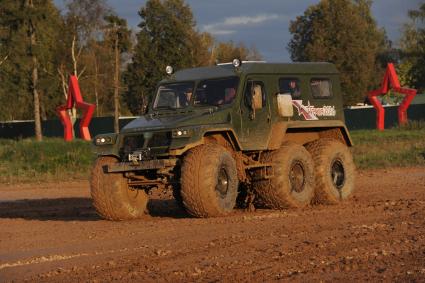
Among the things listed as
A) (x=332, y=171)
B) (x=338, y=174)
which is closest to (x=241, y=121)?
(x=332, y=171)

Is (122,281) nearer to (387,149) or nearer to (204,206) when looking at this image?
(204,206)

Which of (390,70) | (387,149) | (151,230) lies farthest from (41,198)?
(390,70)

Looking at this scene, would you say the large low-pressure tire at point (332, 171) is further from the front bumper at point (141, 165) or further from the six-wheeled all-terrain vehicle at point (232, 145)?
the front bumper at point (141, 165)

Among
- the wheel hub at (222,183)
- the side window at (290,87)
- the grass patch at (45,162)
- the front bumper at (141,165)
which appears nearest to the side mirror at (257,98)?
the side window at (290,87)

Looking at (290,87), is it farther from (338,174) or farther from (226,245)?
(226,245)

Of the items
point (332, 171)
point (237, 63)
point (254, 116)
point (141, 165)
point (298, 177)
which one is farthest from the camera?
point (332, 171)

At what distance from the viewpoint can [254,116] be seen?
15477mm

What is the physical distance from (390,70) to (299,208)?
41.6m

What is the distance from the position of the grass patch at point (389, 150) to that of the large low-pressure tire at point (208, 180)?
47.1 ft

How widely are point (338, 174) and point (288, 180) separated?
87.8 inches

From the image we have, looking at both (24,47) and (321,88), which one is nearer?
(321,88)

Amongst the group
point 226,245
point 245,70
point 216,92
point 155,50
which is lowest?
point 226,245

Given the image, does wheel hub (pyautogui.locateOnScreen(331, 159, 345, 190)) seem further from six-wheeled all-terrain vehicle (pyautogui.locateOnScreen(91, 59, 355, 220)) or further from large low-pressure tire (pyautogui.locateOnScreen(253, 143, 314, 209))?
large low-pressure tire (pyautogui.locateOnScreen(253, 143, 314, 209))

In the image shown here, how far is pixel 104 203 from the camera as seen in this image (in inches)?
581
